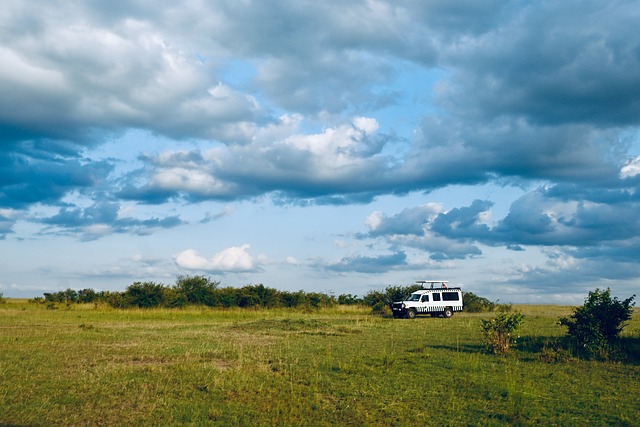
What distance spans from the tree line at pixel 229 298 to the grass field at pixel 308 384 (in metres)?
32.8

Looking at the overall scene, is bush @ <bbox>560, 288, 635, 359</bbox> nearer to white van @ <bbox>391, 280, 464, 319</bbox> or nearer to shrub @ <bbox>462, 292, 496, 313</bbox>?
white van @ <bbox>391, 280, 464, 319</bbox>

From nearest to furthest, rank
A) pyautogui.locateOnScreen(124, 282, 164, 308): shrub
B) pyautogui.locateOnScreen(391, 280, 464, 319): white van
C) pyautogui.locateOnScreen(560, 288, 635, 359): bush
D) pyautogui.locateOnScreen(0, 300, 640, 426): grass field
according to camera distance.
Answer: pyautogui.locateOnScreen(0, 300, 640, 426): grass field < pyautogui.locateOnScreen(560, 288, 635, 359): bush < pyautogui.locateOnScreen(391, 280, 464, 319): white van < pyautogui.locateOnScreen(124, 282, 164, 308): shrub

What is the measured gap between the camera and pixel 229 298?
56.7m

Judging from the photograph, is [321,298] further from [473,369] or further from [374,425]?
[374,425]

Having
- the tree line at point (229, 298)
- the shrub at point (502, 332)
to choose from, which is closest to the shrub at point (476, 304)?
the tree line at point (229, 298)

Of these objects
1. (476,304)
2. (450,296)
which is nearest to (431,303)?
(450,296)

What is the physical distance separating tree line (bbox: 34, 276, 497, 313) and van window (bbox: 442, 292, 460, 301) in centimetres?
1107

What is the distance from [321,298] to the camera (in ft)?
202

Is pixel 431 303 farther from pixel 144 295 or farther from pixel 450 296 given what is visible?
pixel 144 295

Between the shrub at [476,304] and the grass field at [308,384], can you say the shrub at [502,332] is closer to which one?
the grass field at [308,384]

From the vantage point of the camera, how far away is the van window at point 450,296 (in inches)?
1779

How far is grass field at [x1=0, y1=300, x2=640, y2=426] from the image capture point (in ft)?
36.5

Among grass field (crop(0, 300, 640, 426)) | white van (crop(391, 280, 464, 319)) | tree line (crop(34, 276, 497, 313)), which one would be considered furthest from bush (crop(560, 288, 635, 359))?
tree line (crop(34, 276, 497, 313))

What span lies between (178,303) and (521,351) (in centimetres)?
4161
